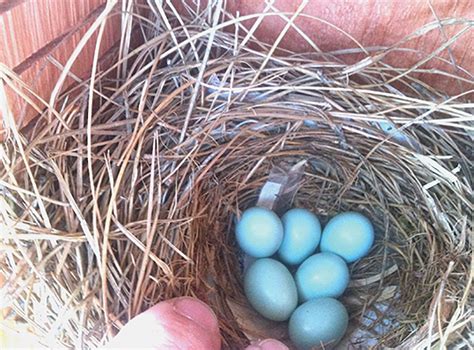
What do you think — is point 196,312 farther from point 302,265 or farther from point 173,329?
point 302,265

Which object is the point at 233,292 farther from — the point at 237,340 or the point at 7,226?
the point at 7,226

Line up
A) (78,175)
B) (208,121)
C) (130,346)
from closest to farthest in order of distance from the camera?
(130,346) → (78,175) → (208,121)

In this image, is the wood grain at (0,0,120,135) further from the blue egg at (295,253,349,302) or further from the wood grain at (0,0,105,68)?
the blue egg at (295,253,349,302)

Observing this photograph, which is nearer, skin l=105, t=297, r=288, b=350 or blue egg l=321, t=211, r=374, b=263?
skin l=105, t=297, r=288, b=350

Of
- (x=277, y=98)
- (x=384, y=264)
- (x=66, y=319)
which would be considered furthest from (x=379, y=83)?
(x=66, y=319)

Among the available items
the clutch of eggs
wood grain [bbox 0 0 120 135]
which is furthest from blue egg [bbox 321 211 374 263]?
wood grain [bbox 0 0 120 135]

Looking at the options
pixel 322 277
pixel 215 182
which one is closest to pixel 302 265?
pixel 322 277

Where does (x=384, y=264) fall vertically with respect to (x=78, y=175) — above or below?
below

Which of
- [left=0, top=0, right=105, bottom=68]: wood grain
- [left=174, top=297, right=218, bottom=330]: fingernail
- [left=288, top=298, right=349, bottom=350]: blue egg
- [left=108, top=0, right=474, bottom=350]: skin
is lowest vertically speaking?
[left=288, top=298, right=349, bottom=350]: blue egg
